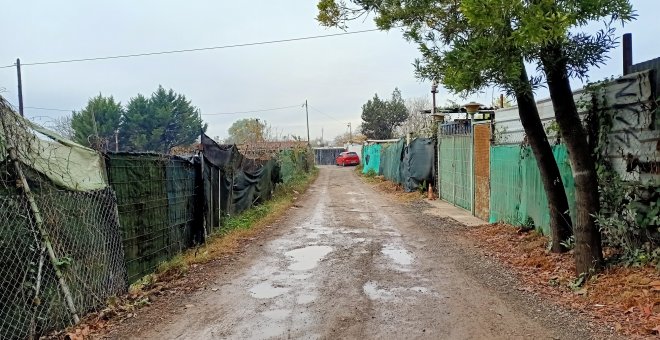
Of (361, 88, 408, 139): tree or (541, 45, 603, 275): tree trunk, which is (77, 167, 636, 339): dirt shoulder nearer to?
(541, 45, 603, 275): tree trunk

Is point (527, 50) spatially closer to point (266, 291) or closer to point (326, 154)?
point (266, 291)

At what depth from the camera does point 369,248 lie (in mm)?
7984

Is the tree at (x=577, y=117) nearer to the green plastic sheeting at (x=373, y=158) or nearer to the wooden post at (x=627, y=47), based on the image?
the wooden post at (x=627, y=47)

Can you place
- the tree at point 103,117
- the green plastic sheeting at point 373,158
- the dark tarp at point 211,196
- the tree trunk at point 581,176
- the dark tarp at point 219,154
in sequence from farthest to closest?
the tree at point 103,117 < the green plastic sheeting at point 373,158 < the dark tarp at point 219,154 < the dark tarp at point 211,196 < the tree trunk at point 581,176

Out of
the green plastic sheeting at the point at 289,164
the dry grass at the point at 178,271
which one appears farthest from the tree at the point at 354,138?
the dry grass at the point at 178,271

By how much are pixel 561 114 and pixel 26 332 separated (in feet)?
19.0

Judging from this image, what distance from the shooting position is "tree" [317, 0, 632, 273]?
4121 mm

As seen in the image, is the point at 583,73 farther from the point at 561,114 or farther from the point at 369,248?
the point at 369,248

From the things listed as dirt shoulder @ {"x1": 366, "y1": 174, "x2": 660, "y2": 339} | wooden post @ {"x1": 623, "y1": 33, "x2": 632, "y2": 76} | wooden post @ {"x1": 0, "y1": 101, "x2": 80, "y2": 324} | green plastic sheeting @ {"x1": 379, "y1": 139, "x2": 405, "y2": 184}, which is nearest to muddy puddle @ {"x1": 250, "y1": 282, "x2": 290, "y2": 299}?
wooden post @ {"x1": 0, "y1": 101, "x2": 80, "y2": 324}

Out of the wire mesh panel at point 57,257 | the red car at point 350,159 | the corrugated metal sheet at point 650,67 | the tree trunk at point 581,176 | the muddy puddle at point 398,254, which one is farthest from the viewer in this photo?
the red car at point 350,159

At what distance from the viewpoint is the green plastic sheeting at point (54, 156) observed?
14.3ft

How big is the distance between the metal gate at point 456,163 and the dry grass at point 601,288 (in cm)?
528

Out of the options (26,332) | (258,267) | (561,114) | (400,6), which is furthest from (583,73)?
(26,332)

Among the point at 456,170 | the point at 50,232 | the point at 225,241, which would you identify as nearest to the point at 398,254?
the point at 225,241
